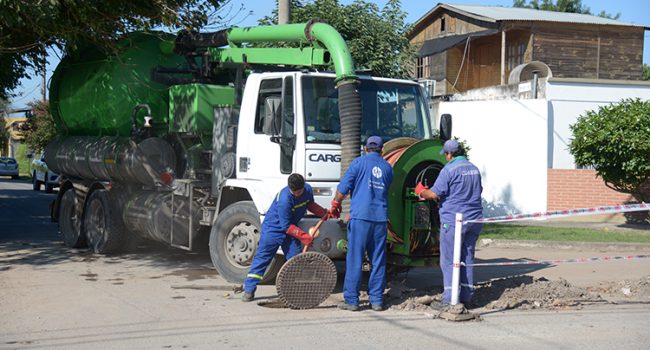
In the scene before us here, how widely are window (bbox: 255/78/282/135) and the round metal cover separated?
1.79 metres

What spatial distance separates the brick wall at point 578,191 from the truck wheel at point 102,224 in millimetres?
11392

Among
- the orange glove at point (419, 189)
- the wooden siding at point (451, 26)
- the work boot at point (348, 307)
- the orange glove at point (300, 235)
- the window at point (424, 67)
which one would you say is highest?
the wooden siding at point (451, 26)

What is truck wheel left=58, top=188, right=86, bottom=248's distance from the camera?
13.6m

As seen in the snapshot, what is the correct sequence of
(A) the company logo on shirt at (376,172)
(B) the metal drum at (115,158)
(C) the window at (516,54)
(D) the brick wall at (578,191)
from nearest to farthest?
(A) the company logo on shirt at (376,172)
(B) the metal drum at (115,158)
(D) the brick wall at (578,191)
(C) the window at (516,54)

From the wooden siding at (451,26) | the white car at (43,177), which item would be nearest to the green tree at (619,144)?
the wooden siding at (451,26)

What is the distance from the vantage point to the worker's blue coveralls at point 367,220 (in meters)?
7.93

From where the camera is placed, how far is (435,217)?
28.6ft

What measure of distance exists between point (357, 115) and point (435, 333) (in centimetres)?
262

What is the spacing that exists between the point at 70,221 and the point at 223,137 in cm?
524

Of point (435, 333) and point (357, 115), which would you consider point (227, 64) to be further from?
point (435, 333)

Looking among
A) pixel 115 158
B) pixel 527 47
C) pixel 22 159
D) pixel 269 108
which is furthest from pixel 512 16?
pixel 22 159

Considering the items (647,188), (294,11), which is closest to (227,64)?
(294,11)

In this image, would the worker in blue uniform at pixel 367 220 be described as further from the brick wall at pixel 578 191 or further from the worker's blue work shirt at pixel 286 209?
the brick wall at pixel 578 191

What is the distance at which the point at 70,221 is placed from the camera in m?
14.1
